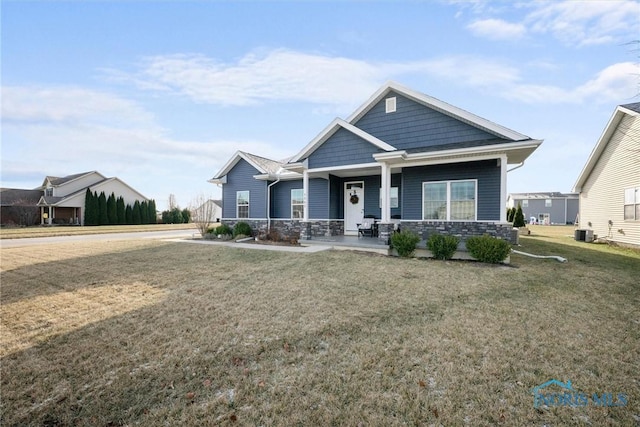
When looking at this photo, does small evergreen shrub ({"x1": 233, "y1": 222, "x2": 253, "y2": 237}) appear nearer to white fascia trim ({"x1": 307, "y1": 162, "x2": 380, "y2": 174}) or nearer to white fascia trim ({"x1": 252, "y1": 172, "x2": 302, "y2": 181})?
white fascia trim ({"x1": 252, "y1": 172, "x2": 302, "y2": 181})

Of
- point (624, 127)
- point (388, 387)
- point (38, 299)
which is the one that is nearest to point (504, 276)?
point (388, 387)

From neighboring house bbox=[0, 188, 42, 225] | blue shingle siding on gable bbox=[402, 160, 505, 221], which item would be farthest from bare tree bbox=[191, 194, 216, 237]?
neighboring house bbox=[0, 188, 42, 225]

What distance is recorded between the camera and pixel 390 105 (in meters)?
12.4

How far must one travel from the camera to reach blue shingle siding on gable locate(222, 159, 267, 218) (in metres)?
16.0

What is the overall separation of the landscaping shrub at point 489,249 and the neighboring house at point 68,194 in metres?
41.4

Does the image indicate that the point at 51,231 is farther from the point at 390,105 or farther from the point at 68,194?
the point at 390,105

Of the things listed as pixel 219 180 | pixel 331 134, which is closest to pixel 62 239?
pixel 219 180

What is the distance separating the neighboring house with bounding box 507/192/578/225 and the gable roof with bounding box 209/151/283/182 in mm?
40851

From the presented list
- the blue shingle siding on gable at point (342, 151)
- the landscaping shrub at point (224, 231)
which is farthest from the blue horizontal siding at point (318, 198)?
the landscaping shrub at point (224, 231)

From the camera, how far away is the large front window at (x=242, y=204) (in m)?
16.6

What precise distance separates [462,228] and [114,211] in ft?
128

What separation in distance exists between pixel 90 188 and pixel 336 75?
35.9 m

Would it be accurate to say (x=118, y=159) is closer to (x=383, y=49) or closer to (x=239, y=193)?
(x=239, y=193)

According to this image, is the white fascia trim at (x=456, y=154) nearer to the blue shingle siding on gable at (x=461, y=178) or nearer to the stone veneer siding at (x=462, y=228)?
the blue shingle siding on gable at (x=461, y=178)
